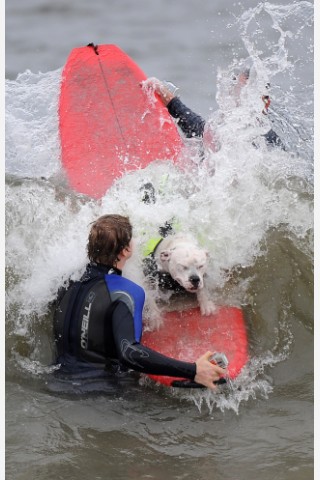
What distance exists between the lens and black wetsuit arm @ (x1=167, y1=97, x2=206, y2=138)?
6.99 meters

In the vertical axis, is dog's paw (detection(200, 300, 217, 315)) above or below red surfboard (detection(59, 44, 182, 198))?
below

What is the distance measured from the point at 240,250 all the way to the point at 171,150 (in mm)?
1629

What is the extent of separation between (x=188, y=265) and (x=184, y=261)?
0.04 m

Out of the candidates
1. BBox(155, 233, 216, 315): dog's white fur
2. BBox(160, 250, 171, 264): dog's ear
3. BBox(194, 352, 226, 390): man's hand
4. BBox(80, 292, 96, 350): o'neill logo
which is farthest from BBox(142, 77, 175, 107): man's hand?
BBox(194, 352, 226, 390): man's hand

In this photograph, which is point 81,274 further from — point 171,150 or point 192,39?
point 192,39

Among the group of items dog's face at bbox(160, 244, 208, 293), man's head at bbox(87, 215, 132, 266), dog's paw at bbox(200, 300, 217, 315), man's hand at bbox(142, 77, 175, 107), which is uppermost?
man's hand at bbox(142, 77, 175, 107)

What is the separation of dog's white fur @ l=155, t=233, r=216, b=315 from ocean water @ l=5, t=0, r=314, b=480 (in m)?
0.27

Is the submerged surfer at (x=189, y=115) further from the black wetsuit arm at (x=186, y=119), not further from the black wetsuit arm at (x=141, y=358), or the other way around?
the black wetsuit arm at (x=141, y=358)

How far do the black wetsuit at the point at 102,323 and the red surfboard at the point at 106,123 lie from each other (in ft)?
5.90

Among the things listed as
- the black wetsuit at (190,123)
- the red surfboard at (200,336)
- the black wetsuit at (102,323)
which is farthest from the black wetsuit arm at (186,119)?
the black wetsuit at (102,323)

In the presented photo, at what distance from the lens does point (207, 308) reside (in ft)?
16.5

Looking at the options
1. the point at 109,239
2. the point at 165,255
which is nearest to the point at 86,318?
the point at 109,239

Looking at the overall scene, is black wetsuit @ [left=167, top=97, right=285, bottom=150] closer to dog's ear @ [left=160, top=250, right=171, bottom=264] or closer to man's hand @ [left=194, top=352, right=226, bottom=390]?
dog's ear @ [left=160, top=250, right=171, bottom=264]

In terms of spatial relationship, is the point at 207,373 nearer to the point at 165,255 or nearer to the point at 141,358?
the point at 141,358
